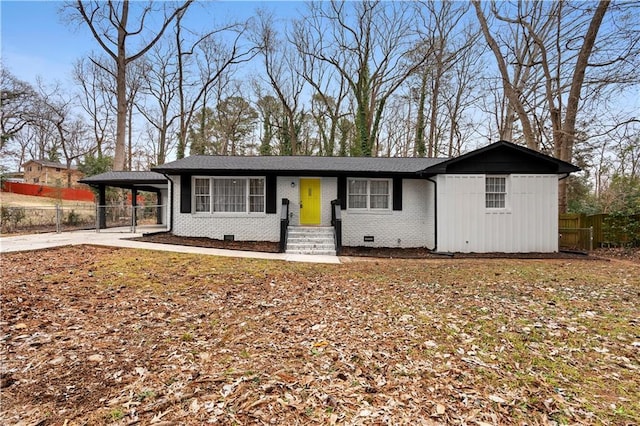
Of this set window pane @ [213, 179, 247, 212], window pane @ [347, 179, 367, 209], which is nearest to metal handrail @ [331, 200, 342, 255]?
window pane @ [347, 179, 367, 209]

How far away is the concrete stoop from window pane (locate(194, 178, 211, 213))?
338 cm

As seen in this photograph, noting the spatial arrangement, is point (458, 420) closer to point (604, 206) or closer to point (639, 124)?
point (639, 124)

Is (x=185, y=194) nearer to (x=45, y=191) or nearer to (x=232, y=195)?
(x=232, y=195)

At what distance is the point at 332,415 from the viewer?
2.32 meters

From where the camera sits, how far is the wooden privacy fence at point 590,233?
12.1 m

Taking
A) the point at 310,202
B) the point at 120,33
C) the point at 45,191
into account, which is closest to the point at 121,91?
the point at 120,33

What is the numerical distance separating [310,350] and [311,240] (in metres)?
7.33

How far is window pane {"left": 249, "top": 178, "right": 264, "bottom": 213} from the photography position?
39.0 feet

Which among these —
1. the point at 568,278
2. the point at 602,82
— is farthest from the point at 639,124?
the point at 568,278

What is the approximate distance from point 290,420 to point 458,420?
123cm

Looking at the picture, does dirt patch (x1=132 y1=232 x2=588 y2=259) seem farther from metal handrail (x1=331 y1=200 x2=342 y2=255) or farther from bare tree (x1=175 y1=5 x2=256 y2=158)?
bare tree (x1=175 y1=5 x2=256 y2=158)

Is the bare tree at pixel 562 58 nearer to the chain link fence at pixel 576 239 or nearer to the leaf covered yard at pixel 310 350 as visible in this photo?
the chain link fence at pixel 576 239

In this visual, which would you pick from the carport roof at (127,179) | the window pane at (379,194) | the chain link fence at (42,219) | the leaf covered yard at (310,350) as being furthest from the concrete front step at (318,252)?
the chain link fence at (42,219)

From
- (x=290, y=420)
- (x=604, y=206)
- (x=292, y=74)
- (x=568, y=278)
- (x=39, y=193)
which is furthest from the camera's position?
(x=39, y=193)
